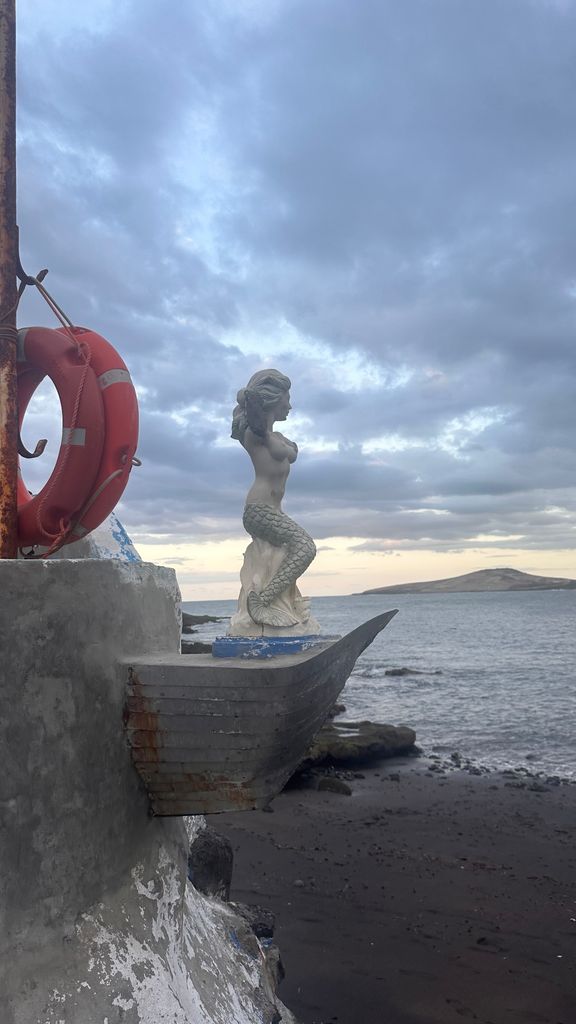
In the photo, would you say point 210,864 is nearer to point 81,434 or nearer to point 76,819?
point 76,819

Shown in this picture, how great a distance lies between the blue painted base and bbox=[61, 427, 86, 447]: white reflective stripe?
128cm

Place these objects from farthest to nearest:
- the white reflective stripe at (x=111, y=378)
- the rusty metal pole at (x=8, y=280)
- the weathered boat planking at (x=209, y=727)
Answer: the white reflective stripe at (x=111, y=378) < the rusty metal pole at (x=8, y=280) < the weathered boat planking at (x=209, y=727)

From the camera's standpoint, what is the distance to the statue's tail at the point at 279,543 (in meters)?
5.41

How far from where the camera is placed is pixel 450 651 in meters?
48.8

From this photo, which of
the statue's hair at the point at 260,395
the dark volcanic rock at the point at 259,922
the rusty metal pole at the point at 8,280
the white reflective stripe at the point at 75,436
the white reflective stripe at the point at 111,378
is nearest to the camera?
the rusty metal pole at the point at 8,280

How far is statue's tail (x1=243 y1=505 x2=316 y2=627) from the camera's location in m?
5.41

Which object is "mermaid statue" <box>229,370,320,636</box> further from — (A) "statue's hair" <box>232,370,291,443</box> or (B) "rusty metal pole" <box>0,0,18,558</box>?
(B) "rusty metal pole" <box>0,0,18,558</box>

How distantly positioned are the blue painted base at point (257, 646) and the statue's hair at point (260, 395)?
181 centimetres

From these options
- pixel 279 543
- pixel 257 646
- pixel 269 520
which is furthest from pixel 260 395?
pixel 257 646

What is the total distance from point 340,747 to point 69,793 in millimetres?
13844

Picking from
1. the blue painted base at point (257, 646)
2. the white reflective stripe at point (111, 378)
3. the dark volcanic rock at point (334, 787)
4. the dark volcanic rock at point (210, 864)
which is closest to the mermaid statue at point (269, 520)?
the blue painted base at point (257, 646)

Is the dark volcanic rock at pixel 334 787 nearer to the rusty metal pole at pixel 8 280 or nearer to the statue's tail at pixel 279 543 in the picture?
the statue's tail at pixel 279 543

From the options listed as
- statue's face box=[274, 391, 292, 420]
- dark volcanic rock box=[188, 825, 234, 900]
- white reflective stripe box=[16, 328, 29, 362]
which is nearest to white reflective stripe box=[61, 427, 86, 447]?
white reflective stripe box=[16, 328, 29, 362]

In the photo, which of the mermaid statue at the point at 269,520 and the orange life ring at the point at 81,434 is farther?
the mermaid statue at the point at 269,520
